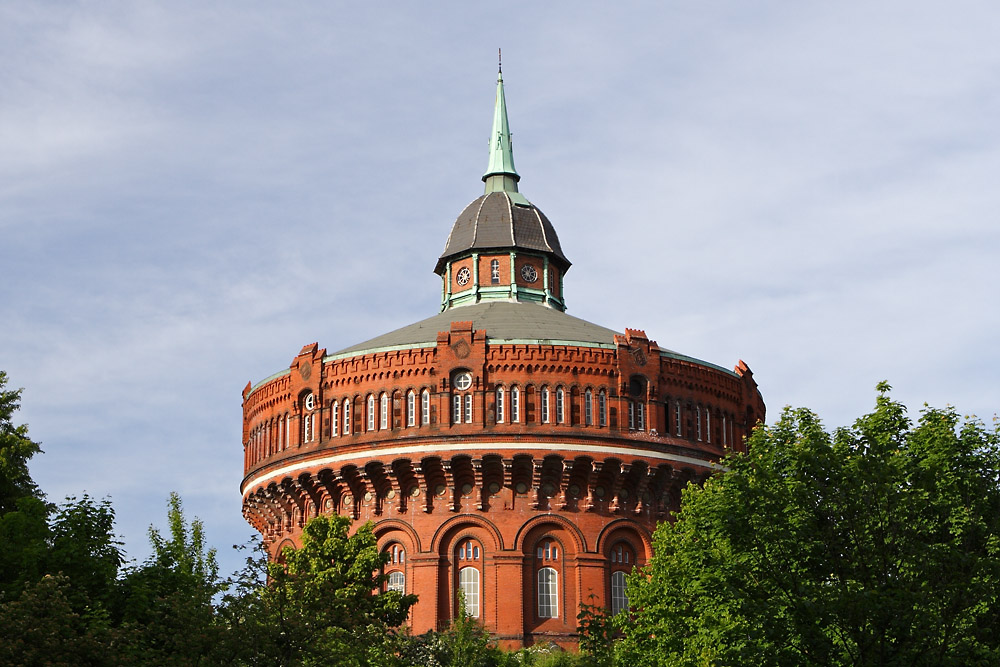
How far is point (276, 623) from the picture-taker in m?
37.3

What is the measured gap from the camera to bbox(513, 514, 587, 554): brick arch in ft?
202

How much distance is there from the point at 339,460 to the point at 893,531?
2976cm

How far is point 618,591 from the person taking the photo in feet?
205

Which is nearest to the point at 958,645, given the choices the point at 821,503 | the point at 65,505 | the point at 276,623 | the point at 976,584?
the point at 976,584

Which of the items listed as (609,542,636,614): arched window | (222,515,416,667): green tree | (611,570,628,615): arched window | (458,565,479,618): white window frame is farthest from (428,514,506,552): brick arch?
(222,515,416,667): green tree

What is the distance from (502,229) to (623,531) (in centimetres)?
1891

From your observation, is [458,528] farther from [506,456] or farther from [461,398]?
[461,398]

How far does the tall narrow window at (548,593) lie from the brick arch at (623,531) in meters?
2.19

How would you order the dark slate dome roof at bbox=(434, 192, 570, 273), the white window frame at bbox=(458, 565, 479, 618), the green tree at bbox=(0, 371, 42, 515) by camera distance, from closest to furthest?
the green tree at bbox=(0, 371, 42, 515)
the white window frame at bbox=(458, 565, 479, 618)
the dark slate dome roof at bbox=(434, 192, 570, 273)

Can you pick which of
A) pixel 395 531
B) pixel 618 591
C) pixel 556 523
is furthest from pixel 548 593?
pixel 395 531

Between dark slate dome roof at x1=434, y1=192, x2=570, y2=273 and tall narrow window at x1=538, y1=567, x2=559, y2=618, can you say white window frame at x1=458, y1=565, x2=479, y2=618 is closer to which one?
tall narrow window at x1=538, y1=567, x2=559, y2=618

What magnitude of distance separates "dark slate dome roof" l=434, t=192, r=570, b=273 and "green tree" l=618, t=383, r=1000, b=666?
34813 mm

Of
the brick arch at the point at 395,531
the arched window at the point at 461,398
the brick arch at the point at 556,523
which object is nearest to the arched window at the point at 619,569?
the brick arch at the point at 556,523

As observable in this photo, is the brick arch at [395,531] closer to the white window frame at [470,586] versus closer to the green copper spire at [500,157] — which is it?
the white window frame at [470,586]
